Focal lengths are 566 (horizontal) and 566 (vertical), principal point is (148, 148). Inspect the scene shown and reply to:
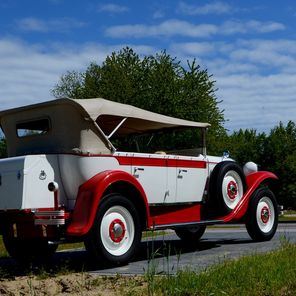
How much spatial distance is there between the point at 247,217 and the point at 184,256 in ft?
6.27

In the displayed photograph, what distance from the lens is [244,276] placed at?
19.2 ft

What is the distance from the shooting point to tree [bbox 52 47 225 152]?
34969mm

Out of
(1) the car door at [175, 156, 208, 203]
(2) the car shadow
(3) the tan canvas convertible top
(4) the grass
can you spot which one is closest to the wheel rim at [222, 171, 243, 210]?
(1) the car door at [175, 156, 208, 203]

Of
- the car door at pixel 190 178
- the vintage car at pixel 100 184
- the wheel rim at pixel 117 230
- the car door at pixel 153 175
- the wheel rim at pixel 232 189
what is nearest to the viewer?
the vintage car at pixel 100 184

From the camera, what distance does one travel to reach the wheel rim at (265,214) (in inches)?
417

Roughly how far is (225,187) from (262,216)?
4.36ft

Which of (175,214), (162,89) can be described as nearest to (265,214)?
(175,214)

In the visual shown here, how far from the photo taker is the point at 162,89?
3525 centimetres

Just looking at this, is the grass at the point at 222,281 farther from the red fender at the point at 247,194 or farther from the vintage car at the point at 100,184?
the red fender at the point at 247,194

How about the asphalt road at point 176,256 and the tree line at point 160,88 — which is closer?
the asphalt road at point 176,256

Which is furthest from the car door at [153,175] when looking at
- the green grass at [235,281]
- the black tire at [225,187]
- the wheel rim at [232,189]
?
the green grass at [235,281]

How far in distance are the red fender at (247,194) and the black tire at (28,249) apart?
3.03 metres

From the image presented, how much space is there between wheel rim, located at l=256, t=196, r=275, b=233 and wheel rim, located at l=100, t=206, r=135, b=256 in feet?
11.0

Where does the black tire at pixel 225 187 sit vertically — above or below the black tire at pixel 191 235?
above
